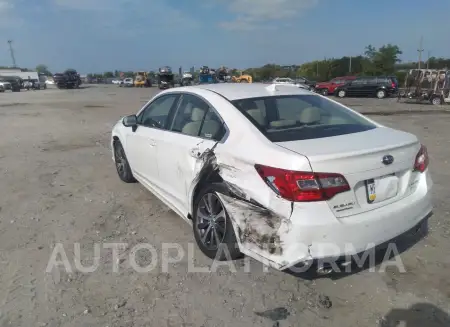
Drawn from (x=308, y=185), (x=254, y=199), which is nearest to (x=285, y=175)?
(x=308, y=185)

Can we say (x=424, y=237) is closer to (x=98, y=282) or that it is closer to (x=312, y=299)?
(x=312, y=299)

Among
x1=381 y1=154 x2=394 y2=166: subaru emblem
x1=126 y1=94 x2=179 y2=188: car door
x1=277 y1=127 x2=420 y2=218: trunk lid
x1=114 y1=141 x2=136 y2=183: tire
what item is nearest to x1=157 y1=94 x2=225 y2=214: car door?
x1=126 y1=94 x2=179 y2=188: car door

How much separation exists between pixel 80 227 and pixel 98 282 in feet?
3.94

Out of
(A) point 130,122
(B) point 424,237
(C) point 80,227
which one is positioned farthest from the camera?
(A) point 130,122

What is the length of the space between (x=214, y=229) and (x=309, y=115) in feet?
4.36

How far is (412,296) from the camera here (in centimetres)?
286

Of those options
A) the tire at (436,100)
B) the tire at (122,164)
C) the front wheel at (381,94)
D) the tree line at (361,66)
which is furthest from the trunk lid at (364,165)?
the tree line at (361,66)

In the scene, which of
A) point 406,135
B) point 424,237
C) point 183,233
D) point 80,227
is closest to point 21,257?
point 80,227

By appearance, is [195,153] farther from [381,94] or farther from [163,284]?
[381,94]

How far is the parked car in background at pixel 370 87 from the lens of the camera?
2847 cm

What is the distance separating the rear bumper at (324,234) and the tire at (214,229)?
1.24 feet

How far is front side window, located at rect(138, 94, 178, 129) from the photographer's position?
14.0ft

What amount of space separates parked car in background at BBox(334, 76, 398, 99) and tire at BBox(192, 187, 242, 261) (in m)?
28.6

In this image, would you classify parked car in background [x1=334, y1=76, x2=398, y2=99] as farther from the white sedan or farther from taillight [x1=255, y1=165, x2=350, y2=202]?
taillight [x1=255, y1=165, x2=350, y2=202]
